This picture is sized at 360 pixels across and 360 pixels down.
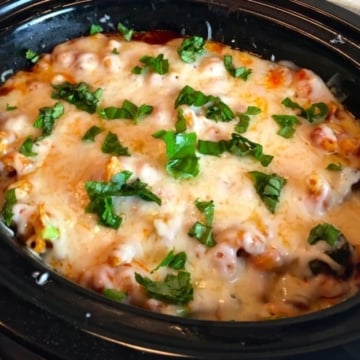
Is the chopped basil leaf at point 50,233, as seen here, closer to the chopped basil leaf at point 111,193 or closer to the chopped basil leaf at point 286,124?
the chopped basil leaf at point 111,193

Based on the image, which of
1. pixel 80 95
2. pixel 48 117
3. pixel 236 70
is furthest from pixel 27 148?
pixel 236 70

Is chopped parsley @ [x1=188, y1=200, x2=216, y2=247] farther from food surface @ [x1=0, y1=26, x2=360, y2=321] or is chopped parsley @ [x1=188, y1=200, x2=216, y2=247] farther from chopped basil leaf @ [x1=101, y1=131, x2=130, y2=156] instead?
chopped basil leaf @ [x1=101, y1=131, x2=130, y2=156]

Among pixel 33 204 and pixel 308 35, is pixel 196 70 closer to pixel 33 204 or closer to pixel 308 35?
pixel 308 35

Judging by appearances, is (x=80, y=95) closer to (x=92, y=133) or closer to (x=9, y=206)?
(x=92, y=133)

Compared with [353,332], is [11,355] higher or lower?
lower

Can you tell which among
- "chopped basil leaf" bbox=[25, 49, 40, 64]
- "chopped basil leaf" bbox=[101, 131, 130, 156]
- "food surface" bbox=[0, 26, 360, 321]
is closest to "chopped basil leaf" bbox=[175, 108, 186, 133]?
"food surface" bbox=[0, 26, 360, 321]

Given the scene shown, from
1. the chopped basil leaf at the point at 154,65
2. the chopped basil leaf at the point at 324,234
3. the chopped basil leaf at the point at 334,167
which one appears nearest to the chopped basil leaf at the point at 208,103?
A: the chopped basil leaf at the point at 154,65

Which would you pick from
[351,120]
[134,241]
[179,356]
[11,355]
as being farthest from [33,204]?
[351,120]
